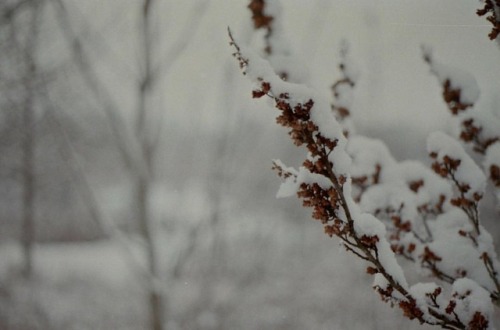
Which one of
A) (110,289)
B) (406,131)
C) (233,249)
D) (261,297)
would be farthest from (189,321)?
(406,131)

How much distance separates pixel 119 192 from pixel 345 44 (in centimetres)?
3079

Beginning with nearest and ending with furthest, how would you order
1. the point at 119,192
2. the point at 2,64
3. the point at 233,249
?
the point at 2,64, the point at 233,249, the point at 119,192

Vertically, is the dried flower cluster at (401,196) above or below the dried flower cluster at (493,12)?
below

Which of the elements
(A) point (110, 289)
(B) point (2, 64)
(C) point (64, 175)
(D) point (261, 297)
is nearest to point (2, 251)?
(C) point (64, 175)

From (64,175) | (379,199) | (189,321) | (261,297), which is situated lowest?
(379,199)

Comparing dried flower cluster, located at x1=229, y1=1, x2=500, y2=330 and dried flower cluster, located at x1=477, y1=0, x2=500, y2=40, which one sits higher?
dried flower cluster, located at x1=477, y1=0, x2=500, y2=40

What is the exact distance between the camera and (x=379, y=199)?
7.02ft

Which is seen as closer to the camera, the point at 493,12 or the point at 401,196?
the point at 493,12

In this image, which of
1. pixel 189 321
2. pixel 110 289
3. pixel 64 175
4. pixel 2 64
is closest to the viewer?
pixel 2 64

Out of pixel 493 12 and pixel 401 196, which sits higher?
pixel 493 12

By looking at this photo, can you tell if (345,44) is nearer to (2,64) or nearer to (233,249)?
(2,64)

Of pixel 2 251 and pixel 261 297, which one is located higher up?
pixel 2 251

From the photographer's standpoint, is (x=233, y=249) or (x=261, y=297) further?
(x=233, y=249)

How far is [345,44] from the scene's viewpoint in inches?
89.5
